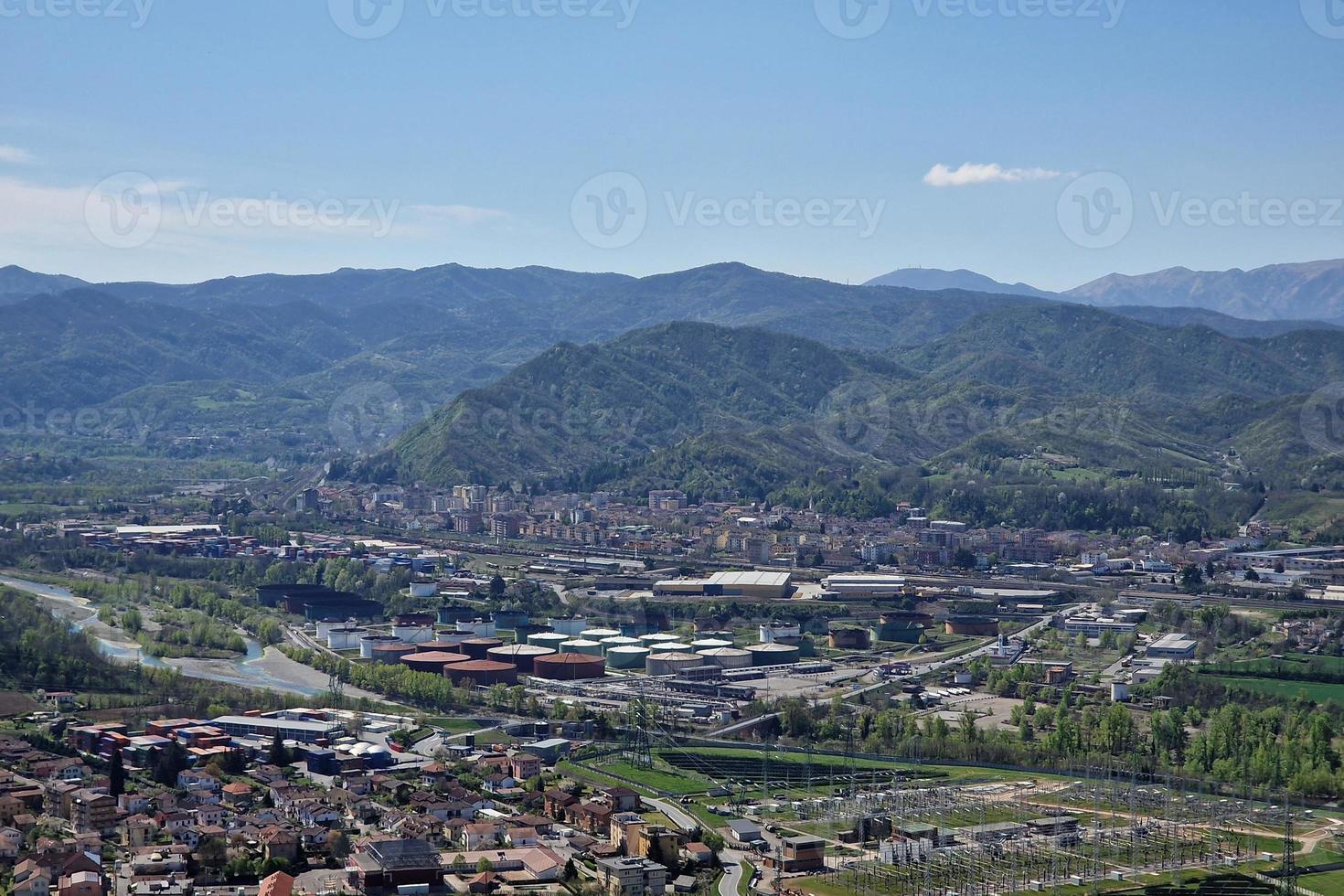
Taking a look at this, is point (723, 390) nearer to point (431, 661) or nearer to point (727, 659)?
point (727, 659)

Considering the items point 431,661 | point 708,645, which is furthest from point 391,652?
point 708,645

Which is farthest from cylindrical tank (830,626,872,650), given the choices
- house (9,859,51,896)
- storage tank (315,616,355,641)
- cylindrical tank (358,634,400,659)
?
house (9,859,51,896)

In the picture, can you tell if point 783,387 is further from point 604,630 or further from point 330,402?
point 604,630

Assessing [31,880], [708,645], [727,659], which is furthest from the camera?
[708,645]

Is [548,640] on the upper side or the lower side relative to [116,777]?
upper

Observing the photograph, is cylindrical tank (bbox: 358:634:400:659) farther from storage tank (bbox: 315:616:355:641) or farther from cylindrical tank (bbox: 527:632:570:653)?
cylindrical tank (bbox: 527:632:570:653)

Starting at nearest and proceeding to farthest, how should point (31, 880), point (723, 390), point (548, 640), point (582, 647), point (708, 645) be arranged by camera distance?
point (31, 880) < point (582, 647) < point (708, 645) < point (548, 640) < point (723, 390)
